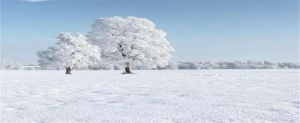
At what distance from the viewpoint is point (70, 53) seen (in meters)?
28.4

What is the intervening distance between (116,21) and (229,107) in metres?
24.8

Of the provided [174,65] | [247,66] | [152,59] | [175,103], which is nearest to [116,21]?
[152,59]

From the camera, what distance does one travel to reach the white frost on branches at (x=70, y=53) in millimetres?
27906

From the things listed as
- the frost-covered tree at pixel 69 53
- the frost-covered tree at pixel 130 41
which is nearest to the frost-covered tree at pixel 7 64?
the frost-covered tree at pixel 69 53

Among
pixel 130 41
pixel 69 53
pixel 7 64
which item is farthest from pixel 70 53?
pixel 7 64

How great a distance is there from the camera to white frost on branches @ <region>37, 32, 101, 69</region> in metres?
27.9

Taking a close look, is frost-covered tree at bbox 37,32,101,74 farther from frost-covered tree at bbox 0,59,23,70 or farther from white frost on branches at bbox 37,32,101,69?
frost-covered tree at bbox 0,59,23,70

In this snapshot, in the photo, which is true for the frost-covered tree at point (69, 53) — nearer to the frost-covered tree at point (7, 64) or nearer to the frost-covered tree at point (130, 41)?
Answer: the frost-covered tree at point (130, 41)

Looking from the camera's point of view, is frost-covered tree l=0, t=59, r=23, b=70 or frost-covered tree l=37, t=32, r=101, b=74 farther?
frost-covered tree l=0, t=59, r=23, b=70

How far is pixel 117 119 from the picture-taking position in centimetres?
394

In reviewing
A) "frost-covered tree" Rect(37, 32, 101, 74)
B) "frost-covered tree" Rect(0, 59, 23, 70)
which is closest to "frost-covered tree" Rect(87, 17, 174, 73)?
"frost-covered tree" Rect(37, 32, 101, 74)

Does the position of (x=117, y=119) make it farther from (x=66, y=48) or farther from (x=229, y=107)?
(x=66, y=48)

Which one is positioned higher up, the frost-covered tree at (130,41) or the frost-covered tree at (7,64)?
the frost-covered tree at (130,41)

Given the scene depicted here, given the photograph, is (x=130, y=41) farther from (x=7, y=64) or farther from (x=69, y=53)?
(x=7, y=64)
